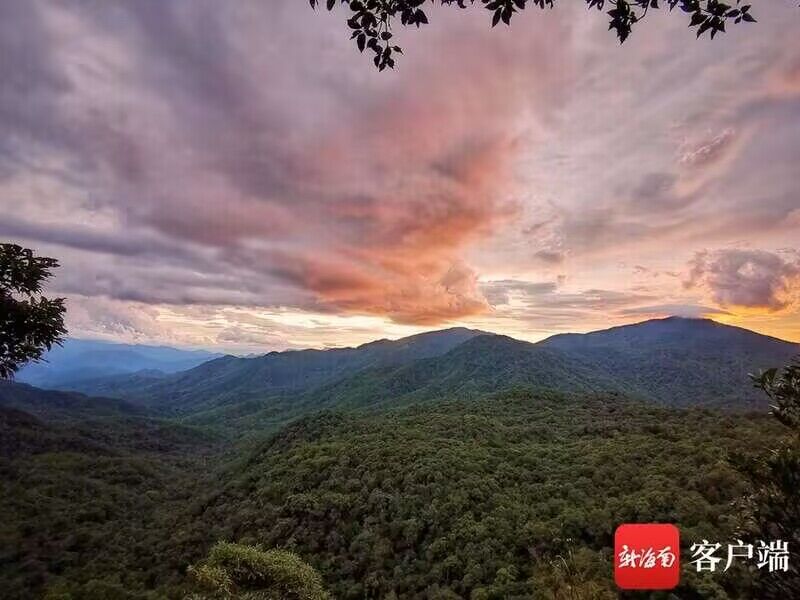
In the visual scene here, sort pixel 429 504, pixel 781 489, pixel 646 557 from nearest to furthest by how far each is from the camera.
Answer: pixel 781 489 < pixel 646 557 < pixel 429 504

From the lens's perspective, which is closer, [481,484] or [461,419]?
[481,484]

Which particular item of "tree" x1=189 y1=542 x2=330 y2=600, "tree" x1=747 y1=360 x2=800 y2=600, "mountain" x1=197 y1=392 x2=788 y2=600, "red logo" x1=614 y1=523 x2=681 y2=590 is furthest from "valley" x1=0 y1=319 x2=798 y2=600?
"red logo" x1=614 y1=523 x2=681 y2=590

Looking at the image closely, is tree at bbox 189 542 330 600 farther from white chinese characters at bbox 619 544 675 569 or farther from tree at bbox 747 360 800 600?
tree at bbox 747 360 800 600

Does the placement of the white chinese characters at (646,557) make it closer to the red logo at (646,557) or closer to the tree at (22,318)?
the red logo at (646,557)

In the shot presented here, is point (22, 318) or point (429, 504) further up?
point (22, 318)

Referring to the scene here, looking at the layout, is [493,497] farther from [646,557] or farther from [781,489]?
[781,489]

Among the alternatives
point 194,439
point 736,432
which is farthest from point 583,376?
point 194,439

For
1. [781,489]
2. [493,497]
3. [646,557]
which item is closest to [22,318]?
[781,489]

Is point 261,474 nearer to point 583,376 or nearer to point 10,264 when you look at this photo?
point 10,264
